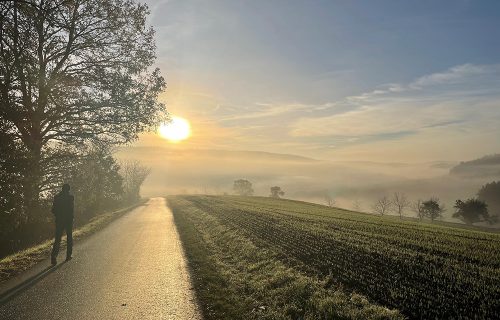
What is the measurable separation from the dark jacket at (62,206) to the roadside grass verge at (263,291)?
478 cm

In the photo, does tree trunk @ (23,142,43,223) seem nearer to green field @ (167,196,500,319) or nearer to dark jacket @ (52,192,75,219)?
dark jacket @ (52,192,75,219)

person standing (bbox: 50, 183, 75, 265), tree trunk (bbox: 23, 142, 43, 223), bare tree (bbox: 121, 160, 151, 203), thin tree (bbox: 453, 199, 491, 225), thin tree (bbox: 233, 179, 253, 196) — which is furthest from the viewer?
thin tree (bbox: 233, 179, 253, 196)

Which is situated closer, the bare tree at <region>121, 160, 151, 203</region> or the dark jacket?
the dark jacket

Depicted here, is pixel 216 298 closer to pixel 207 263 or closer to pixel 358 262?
pixel 207 263

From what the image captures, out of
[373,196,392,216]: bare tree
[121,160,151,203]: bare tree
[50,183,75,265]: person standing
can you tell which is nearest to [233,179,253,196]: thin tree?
[373,196,392,216]: bare tree

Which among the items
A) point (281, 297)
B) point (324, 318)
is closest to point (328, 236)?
point (281, 297)

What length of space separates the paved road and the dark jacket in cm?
168

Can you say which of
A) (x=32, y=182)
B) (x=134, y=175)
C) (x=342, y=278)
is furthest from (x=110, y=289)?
(x=134, y=175)

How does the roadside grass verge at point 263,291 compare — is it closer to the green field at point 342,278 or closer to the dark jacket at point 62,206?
the green field at point 342,278

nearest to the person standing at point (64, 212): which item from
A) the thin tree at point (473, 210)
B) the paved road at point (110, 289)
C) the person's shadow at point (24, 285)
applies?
the paved road at point (110, 289)

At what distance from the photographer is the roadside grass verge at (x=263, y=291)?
750 cm

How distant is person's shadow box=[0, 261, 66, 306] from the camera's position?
27.2 feet

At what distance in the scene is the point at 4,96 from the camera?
17.0m

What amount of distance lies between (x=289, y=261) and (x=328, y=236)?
5259 millimetres
